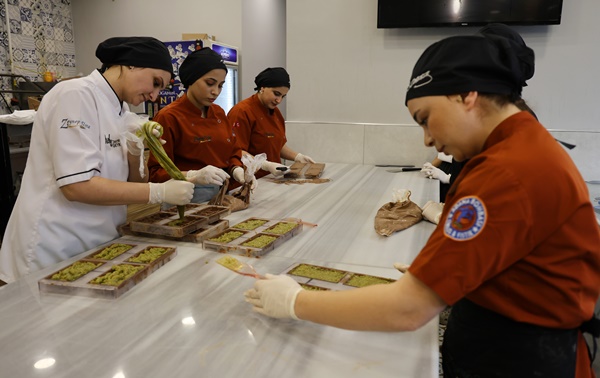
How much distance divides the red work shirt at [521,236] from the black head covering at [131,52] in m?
1.38

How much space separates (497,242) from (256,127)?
2783 millimetres

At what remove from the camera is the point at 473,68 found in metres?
0.85

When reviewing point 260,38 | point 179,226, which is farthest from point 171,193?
point 260,38

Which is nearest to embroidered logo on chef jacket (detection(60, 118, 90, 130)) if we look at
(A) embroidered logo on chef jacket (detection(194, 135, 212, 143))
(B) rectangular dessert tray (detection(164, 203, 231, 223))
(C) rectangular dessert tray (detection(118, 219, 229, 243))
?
(C) rectangular dessert tray (detection(118, 219, 229, 243))

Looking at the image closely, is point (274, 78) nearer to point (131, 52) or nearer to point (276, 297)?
point (131, 52)

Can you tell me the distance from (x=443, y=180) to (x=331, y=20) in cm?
187

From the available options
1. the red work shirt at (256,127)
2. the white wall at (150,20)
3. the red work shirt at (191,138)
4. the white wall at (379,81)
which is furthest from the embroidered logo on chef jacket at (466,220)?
the white wall at (150,20)

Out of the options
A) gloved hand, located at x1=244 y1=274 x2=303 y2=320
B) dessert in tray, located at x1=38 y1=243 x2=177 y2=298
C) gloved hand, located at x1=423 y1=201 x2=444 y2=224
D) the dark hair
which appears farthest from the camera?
gloved hand, located at x1=423 y1=201 x2=444 y2=224

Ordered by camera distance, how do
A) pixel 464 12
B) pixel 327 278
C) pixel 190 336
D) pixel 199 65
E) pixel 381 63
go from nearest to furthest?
pixel 190 336, pixel 327 278, pixel 199 65, pixel 464 12, pixel 381 63

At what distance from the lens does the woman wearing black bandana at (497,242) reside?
78 centimetres

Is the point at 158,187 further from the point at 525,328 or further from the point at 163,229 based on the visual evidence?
the point at 525,328

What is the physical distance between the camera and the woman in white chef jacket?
5.11ft

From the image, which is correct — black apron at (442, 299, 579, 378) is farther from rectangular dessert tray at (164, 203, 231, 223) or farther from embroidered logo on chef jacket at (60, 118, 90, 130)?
embroidered logo on chef jacket at (60, 118, 90, 130)

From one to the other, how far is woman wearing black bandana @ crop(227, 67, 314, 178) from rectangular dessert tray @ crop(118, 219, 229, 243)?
1.35 meters
